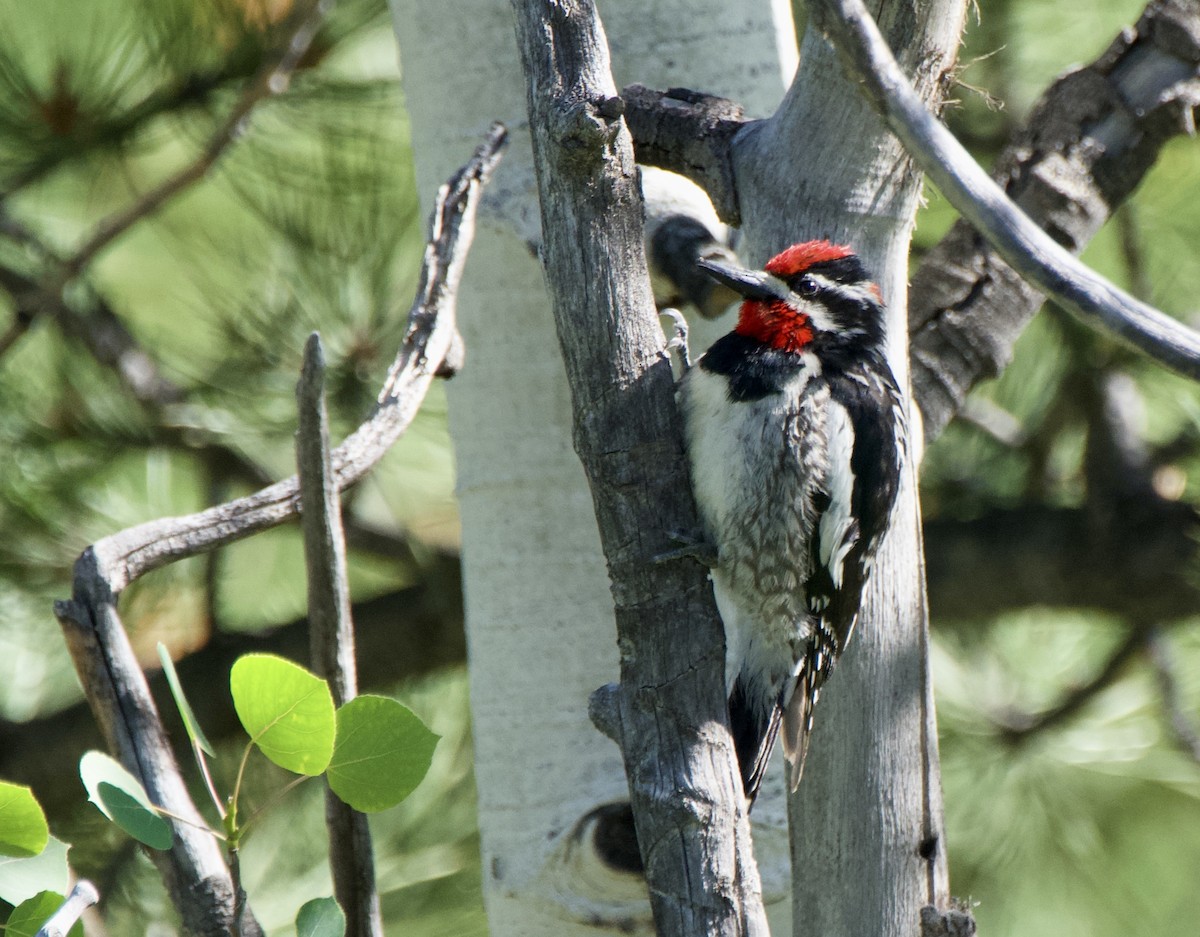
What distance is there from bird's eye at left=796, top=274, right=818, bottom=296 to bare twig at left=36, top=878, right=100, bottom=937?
3.50 feet

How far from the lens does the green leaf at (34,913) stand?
2.98ft

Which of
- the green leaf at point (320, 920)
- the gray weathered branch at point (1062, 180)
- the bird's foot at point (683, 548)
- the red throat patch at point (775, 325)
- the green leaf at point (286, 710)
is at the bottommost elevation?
the green leaf at point (320, 920)

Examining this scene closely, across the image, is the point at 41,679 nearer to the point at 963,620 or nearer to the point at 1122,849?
the point at 963,620

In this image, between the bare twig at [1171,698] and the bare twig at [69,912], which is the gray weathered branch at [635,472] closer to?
the bare twig at [69,912]

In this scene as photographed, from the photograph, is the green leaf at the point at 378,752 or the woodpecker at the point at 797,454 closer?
the green leaf at the point at 378,752

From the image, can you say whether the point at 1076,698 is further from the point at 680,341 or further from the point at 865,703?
the point at 680,341

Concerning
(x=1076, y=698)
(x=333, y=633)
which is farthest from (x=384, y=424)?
(x=1076, y=698)

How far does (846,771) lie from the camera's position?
1.53 metres

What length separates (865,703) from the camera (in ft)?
5.08

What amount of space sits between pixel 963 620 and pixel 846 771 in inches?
48.3

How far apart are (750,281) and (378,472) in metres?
1.59

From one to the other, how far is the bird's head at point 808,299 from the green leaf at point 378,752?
834 millimetres

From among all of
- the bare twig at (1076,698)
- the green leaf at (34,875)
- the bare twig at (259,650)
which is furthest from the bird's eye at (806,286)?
the bare twig at (1076,698)

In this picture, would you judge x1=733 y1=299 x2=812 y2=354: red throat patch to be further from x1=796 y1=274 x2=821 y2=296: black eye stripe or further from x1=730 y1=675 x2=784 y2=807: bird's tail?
x1=730 y1=675 x2=784 y2=807: bird's tail
